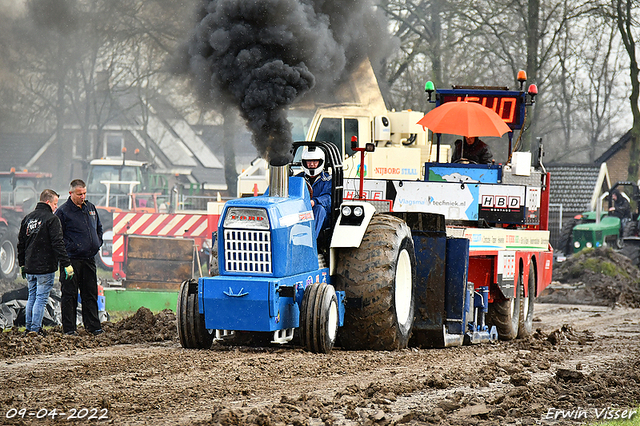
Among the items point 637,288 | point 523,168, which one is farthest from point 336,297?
point 637,288

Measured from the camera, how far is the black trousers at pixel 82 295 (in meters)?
9.47

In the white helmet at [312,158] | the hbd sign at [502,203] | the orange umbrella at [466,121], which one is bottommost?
the hbd sign at [502,203]

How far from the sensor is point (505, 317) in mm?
10969

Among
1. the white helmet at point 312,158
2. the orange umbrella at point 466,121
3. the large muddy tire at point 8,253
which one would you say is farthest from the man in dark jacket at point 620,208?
the white helmet at point 312,158

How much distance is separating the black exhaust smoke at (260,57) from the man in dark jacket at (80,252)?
2.00m

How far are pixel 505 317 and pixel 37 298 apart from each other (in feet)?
18.7

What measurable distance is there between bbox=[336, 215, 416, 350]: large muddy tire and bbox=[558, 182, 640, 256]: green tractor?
14.8 meters

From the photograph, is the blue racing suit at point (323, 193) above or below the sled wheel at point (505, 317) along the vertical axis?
above

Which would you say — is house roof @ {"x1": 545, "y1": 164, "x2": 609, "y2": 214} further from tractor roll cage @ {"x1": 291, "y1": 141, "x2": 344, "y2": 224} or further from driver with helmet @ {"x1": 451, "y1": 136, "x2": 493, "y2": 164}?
tractor roll cage @ {"x1": 291, "y1": 141, "x2": 344, "y2": 224}

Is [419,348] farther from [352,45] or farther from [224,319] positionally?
[352,45]

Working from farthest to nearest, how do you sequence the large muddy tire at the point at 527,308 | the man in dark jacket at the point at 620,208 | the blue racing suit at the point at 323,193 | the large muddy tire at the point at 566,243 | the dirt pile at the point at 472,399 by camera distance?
1. the man in dark jacket at the point at 620,208
2. the large muddy tire at the point at 566,243
3. the large muddy tire at the point at 527,308
4. the blue racing suit at the point at 323,193
5. the dirt pile at the point at 472,399

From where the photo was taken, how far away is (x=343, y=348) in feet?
27.6

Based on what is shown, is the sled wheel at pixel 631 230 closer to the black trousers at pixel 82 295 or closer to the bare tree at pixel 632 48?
the bare tree at pixel 632 48

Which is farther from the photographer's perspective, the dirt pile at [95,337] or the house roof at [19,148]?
the house roof at [19,148]
